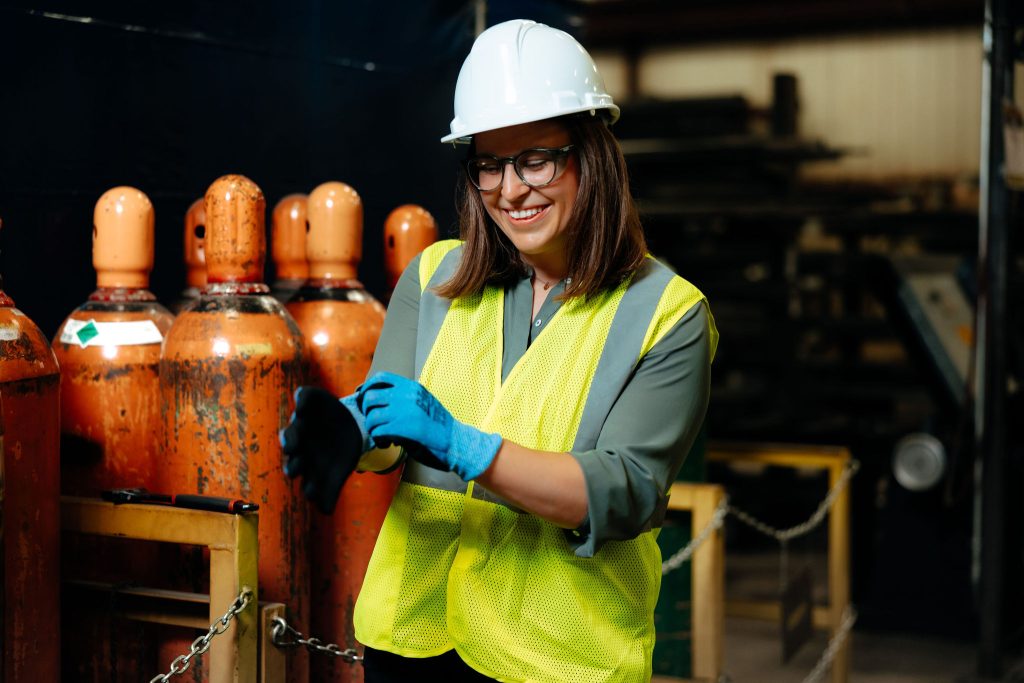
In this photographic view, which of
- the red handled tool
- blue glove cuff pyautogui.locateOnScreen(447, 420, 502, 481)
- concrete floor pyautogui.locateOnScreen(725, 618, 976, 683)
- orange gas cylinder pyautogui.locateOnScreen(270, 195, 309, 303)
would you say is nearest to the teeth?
blue glove cuff pyautogui.locateOnScreen(447, 420, 502, 481)

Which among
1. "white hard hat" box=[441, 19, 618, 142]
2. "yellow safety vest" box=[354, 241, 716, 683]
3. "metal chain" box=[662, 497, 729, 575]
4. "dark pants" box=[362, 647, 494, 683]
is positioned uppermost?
"white hard hat" box=[441, 19, 618, 142]

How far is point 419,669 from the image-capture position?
1852 millimetres

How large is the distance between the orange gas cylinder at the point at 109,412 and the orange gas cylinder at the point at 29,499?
0.17m

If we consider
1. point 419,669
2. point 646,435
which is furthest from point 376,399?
point 419,669

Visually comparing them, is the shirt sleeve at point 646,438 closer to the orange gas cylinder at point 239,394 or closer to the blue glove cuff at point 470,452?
the blue glove cuff at point 470,452

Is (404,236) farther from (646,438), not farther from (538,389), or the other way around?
(646,438)

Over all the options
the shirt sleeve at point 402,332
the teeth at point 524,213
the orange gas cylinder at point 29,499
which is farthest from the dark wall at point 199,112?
the teeth at point 524,213

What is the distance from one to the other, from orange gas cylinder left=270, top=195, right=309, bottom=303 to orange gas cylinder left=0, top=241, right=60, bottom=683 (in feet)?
2.57

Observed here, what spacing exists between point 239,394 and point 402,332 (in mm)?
636

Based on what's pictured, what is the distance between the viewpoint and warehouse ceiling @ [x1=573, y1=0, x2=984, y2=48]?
9945 millimetres

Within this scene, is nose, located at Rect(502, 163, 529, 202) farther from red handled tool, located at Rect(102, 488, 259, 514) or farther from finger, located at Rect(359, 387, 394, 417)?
red handled tool, located at Rect(102, 488, 259, 514)

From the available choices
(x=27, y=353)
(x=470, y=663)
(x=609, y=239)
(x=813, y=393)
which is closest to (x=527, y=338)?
(x=609, y=239)

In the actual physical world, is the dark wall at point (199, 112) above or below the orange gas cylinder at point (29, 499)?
above

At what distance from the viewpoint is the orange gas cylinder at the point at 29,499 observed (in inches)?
85.4
